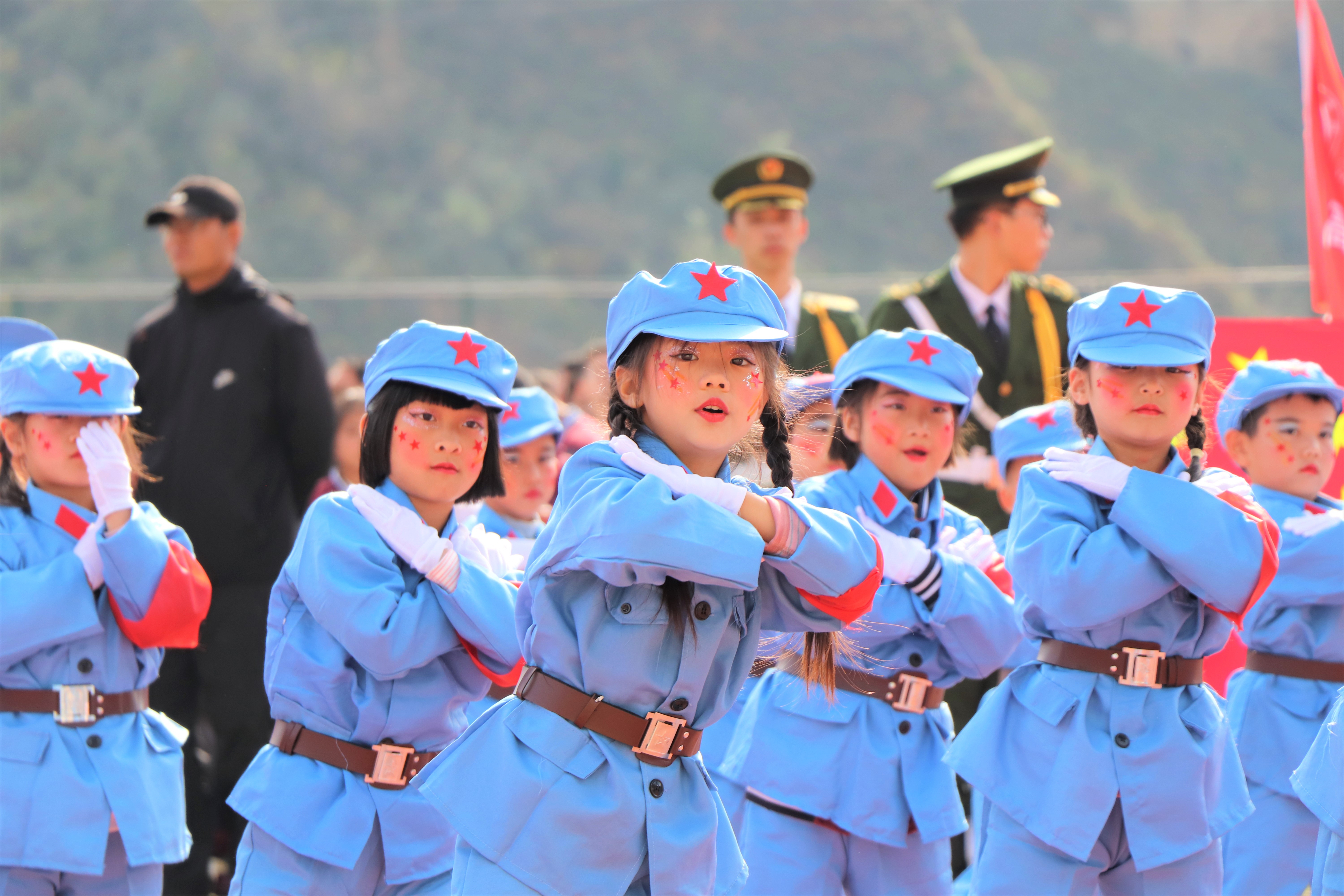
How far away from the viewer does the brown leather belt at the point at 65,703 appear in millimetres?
4059

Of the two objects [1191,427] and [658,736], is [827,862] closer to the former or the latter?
[658,736]

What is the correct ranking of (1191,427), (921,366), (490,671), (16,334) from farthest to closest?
(16,334), (921,366), (1191,427), (490,671)

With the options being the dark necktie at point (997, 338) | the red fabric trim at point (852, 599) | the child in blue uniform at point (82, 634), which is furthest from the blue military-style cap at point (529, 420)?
the red fabric trim at point (852, 599)

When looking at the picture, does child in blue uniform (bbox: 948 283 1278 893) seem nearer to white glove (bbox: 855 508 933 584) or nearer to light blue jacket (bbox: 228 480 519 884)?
white glove (bbox: 855 508 933 584)

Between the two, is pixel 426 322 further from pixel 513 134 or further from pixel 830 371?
pixel 513 134

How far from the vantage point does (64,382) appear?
13.7 feet

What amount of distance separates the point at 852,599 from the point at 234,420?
3851 millimetres

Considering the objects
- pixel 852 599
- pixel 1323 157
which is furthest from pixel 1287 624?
pixel 852 599

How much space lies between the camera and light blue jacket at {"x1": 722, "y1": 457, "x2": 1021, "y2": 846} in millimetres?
4066

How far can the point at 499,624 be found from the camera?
145 inches

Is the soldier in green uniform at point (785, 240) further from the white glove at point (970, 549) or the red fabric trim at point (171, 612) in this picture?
the red fabric trim at point (171, 612)

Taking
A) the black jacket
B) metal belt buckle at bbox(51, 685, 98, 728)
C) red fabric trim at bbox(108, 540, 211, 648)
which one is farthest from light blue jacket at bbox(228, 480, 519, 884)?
the black jacket

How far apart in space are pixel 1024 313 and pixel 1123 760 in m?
2.94

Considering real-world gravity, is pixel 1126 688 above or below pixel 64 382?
below
